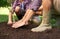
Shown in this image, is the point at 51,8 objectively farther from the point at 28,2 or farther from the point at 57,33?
the point at 28,2

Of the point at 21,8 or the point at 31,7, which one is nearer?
the point at 31,7

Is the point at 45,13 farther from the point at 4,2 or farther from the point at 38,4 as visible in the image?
the point at 4,2

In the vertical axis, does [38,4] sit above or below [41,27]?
above

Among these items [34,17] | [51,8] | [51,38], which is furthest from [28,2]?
[51,38]

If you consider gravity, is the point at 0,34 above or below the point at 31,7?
below

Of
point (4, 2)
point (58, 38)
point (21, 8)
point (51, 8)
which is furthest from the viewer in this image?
point (4, 2)

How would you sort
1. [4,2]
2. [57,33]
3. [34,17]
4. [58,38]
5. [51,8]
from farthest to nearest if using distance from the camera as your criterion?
[4,2], [34,17], [51,8], [57,33], [58,38]

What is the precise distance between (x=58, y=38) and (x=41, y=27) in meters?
0.65

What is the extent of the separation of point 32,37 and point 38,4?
3.61 ft

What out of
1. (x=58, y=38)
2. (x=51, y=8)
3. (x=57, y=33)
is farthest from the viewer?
(x=51, y=8)

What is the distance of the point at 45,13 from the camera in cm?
468

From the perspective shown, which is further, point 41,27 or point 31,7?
point 31,7

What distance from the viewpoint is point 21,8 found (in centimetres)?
573

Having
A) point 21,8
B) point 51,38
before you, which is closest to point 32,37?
point 51,38
